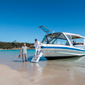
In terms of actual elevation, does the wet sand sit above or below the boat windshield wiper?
below

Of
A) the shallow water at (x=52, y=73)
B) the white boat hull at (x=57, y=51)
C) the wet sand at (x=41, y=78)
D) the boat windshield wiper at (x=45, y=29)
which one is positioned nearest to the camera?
the wet sand at (x=41, y=78)

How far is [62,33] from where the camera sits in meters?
9.20

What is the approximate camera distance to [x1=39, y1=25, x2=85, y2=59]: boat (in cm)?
811

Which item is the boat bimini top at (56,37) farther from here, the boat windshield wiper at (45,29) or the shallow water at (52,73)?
the shallow water at (52,73)

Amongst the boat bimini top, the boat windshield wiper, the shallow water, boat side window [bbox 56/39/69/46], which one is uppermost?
the boat windshield wiper

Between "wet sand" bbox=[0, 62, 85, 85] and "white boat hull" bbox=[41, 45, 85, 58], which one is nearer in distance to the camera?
"wet sand" bbox=[0, 62, 85, 85]

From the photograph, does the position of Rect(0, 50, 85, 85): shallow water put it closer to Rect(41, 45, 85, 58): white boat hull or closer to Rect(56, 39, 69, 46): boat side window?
Rect(41, 45, 85, 58): white boat hull

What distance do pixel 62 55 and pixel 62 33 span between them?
2.22m

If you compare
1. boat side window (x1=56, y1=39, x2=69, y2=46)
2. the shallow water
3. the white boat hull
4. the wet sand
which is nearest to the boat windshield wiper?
boat side window (x1=56, y1=39, x2=69, y2=46)

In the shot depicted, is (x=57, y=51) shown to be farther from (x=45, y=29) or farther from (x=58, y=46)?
(x=45, y=29)

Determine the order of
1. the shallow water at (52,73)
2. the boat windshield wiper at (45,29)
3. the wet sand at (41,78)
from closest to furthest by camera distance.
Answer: the wet sand at (41,78)
the shallow water at (52,73)
the boat windshield wiper at (45,29)

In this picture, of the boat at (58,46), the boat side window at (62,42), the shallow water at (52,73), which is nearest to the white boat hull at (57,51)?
the boat at (58,46)

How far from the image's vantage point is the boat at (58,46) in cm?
811

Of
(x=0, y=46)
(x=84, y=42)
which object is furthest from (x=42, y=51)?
(x=0, y=46)
